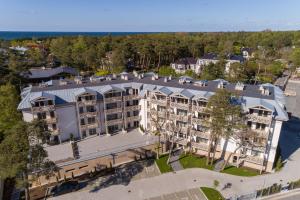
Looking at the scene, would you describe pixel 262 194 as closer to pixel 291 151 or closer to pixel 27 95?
pixel 291 151

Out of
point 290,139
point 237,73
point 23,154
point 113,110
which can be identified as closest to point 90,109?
point 113,110

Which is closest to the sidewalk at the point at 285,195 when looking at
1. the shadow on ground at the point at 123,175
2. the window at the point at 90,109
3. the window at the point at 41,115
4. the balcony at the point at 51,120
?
the shadow on ground at the point at 123,175

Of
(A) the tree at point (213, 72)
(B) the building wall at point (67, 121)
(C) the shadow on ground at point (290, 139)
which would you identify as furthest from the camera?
(A) the tree at point (213, 72)

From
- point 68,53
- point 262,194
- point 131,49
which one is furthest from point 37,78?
point 262,194

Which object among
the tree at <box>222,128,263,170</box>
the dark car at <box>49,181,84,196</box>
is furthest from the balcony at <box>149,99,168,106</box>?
the dark car at <box>49,181,84,196</box>

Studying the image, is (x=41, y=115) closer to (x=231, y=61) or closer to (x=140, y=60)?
(x=140, y=60)

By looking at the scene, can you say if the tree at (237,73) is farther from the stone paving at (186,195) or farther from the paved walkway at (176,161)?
the stone paving at (186,195)

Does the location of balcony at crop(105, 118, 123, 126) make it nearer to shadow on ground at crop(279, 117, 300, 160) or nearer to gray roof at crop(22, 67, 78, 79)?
shadow on ground at crop(279, 117, 300, 160)
